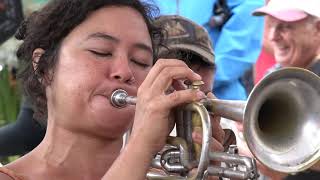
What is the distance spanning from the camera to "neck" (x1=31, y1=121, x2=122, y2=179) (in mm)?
2037

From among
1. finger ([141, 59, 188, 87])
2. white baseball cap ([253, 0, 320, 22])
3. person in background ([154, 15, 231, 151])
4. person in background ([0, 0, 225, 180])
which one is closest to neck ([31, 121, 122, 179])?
person in background ([0, 0, 225, 180])

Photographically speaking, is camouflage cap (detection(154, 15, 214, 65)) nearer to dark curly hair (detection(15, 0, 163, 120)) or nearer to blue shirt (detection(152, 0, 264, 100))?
dark curly hair (detection(15, 0, 163, 120))

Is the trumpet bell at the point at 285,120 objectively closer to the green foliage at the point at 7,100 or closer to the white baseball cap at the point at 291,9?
the white baseball cap at the point at 291,9

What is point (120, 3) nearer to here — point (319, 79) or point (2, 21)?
point (319, 79)

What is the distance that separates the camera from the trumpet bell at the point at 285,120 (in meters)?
1.76

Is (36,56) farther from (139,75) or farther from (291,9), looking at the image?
(291,9)

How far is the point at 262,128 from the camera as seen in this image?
1.84 m

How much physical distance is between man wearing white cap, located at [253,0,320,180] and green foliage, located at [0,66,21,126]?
2.34 meters

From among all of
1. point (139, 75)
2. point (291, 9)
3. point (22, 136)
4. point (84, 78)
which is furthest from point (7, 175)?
point (291, 9)

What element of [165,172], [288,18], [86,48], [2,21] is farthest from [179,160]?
[2,21]

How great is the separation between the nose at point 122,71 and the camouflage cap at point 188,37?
31.6 inches

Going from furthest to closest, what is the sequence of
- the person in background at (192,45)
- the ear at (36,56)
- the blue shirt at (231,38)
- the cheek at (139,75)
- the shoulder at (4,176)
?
1. the blue shirt at (231,38)
2. the person in background at (192,45)
3. the ear at (36,56)
4. the cheek at (139,75)
5. the shoulder at (4,176)

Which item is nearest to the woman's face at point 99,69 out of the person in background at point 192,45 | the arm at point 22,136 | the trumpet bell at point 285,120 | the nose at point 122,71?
the nose at point 122,71

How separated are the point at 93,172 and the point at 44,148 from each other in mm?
168
